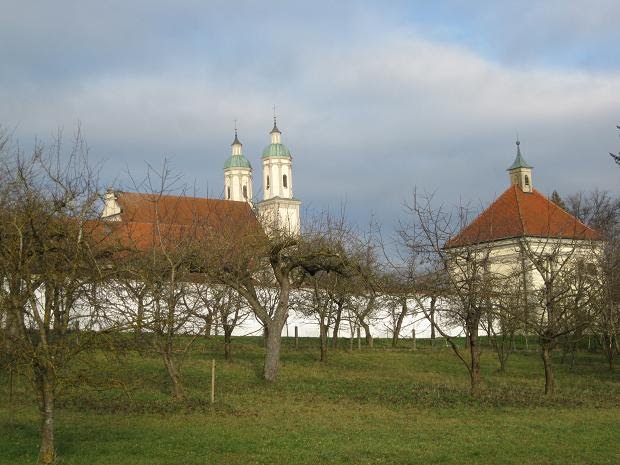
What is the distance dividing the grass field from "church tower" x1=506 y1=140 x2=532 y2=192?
4004 centimetres

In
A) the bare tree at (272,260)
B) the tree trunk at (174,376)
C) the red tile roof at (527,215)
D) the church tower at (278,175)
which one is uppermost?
the church tower at (278,175)

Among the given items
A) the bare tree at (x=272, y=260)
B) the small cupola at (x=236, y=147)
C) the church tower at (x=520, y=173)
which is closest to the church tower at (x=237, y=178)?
the small cupola at (x=236, y=147)

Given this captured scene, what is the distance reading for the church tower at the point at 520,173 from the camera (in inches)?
2611

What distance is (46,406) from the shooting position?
1173 cm

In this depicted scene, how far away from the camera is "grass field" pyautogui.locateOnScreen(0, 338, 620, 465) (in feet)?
42.5

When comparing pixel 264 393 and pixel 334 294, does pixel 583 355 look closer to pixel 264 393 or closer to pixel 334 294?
pixel 334 294

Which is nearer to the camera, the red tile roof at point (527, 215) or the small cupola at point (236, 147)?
the red tile roof at point (527, 215)

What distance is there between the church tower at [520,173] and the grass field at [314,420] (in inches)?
1576

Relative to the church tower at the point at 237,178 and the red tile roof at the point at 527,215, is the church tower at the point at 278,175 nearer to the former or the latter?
the church tower at the point at 237,178

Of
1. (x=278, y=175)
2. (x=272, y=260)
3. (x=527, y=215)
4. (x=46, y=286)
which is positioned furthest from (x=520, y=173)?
(x=46, y=286)

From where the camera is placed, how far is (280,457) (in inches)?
503

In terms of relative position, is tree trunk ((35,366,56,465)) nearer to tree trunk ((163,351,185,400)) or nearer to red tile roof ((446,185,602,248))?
tree trunk ((163,351,185,400))

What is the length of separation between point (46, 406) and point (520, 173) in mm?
58644

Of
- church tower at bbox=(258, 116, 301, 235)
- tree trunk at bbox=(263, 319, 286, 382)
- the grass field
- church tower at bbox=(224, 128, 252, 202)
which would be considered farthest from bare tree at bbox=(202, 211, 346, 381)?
church tower at bbox=(224, 128, 252, 202)
